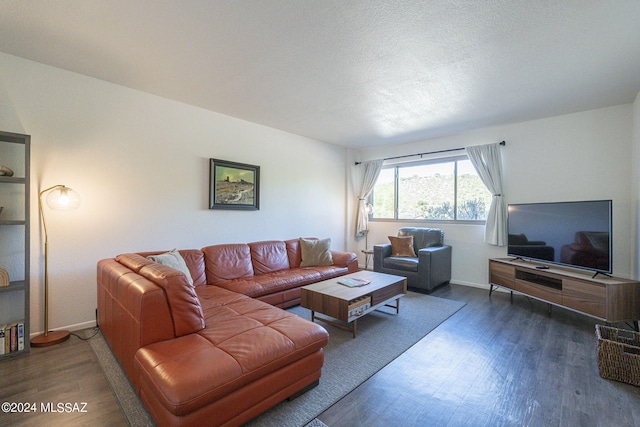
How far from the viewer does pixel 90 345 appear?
2.52m

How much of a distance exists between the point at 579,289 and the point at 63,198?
5239 mm

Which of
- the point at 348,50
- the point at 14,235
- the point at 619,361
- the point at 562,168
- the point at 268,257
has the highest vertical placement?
the point at 348,50

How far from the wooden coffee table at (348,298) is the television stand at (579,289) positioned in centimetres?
164

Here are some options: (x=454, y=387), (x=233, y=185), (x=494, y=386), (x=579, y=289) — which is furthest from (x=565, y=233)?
(x=233, y=185)

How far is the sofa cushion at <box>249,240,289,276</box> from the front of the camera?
12.7ft

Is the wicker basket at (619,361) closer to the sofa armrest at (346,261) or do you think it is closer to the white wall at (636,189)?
the white wall at (636,189)

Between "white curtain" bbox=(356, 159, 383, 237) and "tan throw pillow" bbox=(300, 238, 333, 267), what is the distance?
1773 millimetres

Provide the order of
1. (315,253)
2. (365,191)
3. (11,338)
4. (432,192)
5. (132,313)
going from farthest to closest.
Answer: (365,191)
(432,192)
(315,253)
(11,338)
(132,313)

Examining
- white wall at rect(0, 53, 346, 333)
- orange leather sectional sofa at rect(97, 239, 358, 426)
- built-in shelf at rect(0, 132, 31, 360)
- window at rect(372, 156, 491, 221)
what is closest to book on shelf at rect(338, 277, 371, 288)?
orange leather sectional sofa at rect(97, 239, 358, 426)

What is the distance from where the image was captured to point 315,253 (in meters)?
4.33

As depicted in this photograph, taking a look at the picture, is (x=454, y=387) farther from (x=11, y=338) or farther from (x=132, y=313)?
(x=11, y=338)

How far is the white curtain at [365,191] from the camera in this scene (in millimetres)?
5918

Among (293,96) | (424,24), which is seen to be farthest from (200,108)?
(424,24)

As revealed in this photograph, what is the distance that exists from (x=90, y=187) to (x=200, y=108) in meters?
1.61
